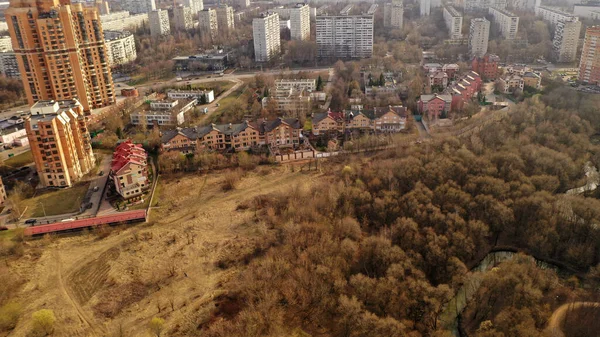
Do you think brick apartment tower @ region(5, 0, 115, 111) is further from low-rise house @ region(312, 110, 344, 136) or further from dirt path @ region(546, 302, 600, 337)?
dirt path @ region(546, 302, 600, 337)

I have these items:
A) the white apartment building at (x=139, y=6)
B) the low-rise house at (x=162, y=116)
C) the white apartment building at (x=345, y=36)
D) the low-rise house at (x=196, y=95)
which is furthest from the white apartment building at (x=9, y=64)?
the white apartment building at (x=139, y=6)

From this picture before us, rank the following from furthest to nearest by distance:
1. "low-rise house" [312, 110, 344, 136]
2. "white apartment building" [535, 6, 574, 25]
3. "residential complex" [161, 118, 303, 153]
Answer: "white apartment building" [535, 6, 574, 25] < "low-rise house" [312, 110, 344, 136] < "residential complex" [161, 118, 303, 153]

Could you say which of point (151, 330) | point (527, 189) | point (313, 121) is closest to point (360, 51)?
point (313, 121)

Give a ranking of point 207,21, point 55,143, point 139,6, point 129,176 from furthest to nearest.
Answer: point 139,6
point 207,21
point 55,143
point 129,176

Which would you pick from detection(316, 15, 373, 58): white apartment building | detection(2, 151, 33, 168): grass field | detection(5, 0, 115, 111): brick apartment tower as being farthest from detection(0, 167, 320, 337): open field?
detection(316, 15, 373, 58): white apartment building

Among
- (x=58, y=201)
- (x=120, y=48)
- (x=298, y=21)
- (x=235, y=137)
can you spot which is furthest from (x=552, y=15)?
(x=58, y=201)

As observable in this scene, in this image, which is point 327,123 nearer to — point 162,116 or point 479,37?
point 162,116
